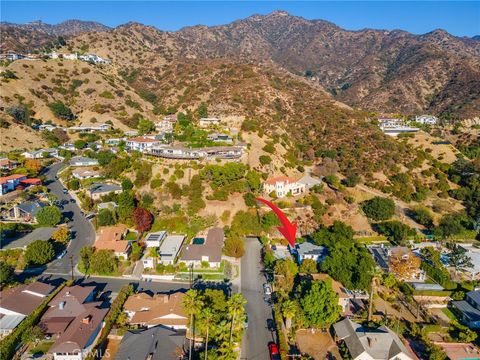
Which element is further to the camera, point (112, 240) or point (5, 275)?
point (112, 240)

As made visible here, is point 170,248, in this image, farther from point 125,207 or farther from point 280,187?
point 280,187

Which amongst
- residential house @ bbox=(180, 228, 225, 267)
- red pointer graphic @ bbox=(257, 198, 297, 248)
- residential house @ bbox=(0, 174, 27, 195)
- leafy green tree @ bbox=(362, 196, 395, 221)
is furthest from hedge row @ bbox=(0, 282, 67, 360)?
leafy green tree @ bbox=(362, 196, 395, 221)

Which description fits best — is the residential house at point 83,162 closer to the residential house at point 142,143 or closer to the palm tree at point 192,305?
the residential house at point 142,143

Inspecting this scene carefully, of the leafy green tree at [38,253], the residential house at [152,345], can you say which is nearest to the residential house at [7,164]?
the leafy green tree at [38,253]

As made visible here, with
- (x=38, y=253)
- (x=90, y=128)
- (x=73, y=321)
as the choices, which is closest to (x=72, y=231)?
(x=38, y=253)

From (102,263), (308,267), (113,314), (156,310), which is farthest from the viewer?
(308,267)

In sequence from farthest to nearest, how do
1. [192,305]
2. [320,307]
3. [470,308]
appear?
1. [470,308]
2. [320,307]
3. [192,305]
